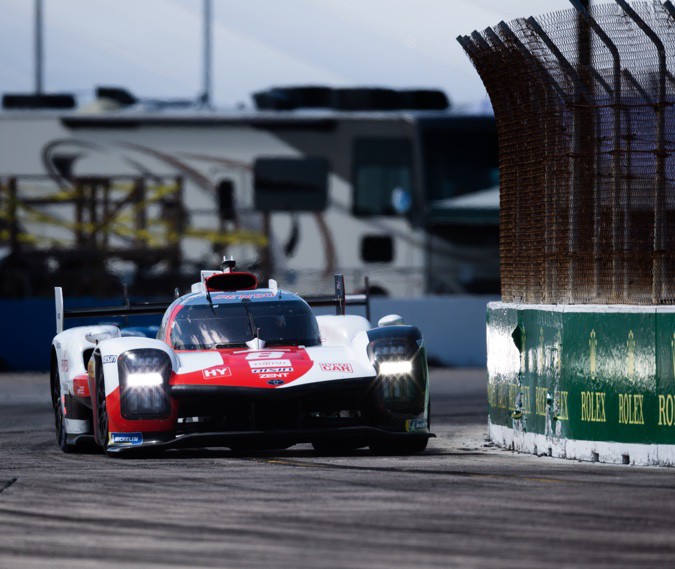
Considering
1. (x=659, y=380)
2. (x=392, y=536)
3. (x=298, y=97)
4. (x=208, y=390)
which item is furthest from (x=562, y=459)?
(x=298, y=97)

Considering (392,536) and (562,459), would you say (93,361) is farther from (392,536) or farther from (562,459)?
(392,536)

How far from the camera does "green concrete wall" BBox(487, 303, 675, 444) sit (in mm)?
11961

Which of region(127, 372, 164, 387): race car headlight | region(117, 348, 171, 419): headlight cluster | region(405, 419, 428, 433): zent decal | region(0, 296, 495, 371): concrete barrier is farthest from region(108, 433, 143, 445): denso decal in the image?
region(0, 296, 495, 371): concrete barrier

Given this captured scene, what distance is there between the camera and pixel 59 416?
590 inches

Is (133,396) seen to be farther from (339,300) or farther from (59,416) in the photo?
(339,300)

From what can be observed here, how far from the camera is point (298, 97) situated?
104 feet

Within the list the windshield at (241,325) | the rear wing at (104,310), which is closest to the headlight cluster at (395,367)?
the windshield at (241,325)

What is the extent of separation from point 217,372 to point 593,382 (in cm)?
275

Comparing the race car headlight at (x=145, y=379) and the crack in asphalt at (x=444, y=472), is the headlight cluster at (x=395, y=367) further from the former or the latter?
the race car headlight at (x=145, y=379)

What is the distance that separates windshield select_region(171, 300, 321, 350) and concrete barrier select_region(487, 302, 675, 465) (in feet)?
5.58

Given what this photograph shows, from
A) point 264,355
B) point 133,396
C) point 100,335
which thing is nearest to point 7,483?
point 133,396

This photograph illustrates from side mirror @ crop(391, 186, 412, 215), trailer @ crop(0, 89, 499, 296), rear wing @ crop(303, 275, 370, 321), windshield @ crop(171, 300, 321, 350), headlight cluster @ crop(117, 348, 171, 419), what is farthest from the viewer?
side mirror @ crop(391, 186, 412, 215)

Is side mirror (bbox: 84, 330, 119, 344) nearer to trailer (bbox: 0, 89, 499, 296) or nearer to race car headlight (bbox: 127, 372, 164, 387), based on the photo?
race car headlight (bbox: 127, 372, 164, 387)

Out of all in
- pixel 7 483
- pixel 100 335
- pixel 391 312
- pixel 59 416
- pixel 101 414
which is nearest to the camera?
pixel 7 483
